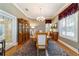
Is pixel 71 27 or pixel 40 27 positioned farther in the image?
pixel 40 27

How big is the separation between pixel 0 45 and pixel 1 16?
4.89ft

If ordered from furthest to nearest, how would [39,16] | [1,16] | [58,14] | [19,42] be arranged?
[58,14], [39,16], [19,42], [1,16]

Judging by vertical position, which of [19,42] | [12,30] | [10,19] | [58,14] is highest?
[58,14]

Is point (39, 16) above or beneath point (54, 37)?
above

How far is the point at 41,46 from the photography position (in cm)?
482

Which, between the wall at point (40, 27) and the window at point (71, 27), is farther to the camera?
the wall at point (40, 27)

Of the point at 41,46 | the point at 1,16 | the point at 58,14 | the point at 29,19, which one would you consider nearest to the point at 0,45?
the point at 1,16

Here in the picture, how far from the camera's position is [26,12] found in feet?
23.8

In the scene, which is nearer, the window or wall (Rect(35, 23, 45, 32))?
the window

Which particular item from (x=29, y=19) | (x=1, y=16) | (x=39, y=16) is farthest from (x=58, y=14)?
(x=1, y=16)

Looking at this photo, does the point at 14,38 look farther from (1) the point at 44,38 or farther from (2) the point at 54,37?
(2) the point at 54,37

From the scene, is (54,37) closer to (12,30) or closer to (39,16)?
(39,16)

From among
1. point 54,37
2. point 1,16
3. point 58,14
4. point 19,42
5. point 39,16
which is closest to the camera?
point 1,16

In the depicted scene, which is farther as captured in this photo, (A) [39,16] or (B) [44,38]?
(A) [39,16]
